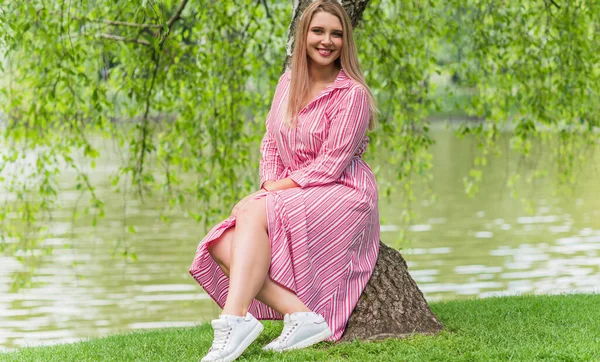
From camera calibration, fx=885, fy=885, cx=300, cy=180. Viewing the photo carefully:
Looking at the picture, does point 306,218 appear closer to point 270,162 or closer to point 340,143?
point 340,143

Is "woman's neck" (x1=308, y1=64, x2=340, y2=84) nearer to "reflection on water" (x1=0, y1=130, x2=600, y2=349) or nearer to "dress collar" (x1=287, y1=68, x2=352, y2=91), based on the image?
"dress collar" (x1=287, y1=68, x2=352, y2=91)

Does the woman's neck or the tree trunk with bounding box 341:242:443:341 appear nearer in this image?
the tree trunk with bounding box 341:242:443:341

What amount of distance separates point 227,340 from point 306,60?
4.07ft

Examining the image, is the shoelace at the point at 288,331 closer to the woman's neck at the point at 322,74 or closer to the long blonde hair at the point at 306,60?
the long blonde hair at the point at 306,60

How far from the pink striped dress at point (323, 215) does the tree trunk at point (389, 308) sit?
5 cm

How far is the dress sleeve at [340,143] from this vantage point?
3.52 metres

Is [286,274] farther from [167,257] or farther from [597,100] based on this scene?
[167,257]

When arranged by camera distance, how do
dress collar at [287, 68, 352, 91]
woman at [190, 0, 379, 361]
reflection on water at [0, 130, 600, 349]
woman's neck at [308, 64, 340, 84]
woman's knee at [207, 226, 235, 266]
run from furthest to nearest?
1. reflection on water at [0, 130, 600, 349]
2. woman's neck at [308, 64, 340, 84]
3. dress collar at [287, 68, 352, 91]
4. woman's knee at [207, 226, 235, 266]
5. woman at [190, 0, 379, 361]

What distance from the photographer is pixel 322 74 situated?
12.3 ft

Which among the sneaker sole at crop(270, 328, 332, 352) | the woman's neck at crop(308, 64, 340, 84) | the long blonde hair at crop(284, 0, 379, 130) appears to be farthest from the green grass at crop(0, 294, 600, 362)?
the woman's neck at crop(308, 64, 340, 84)

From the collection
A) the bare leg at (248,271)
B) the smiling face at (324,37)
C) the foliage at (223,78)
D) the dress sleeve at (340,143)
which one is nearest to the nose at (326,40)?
the smiling face at (324,37)

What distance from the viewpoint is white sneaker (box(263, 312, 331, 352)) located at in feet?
11.1

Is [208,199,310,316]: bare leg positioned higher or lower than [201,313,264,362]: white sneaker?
higher

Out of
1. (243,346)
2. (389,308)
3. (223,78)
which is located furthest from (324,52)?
(223,78)
